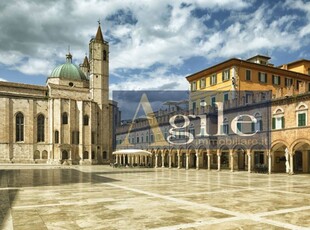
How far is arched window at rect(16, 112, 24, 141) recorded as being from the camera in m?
60.0

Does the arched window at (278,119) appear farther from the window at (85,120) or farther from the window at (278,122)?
the window at (85,120)

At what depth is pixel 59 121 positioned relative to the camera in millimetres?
61031

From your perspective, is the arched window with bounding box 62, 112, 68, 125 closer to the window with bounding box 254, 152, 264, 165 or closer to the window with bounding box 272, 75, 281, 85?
the window with bounding box 254, 152, 264, 165

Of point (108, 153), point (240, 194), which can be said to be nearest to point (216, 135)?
point (240, 194)

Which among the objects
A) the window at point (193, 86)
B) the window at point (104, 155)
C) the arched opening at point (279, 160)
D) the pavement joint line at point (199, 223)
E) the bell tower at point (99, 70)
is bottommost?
the window at point (104, 155)

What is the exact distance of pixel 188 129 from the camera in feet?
132

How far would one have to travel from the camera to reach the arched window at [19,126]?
59953 mm

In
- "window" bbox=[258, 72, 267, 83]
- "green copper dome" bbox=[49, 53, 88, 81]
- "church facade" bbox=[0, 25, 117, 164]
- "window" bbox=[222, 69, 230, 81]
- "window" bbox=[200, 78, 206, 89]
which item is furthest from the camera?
"green copper dome" bbox=[49, 53, 88, 81]

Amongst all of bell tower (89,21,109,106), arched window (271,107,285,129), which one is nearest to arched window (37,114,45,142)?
bell tower (89,21,109,106)

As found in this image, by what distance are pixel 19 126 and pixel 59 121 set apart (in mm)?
7831

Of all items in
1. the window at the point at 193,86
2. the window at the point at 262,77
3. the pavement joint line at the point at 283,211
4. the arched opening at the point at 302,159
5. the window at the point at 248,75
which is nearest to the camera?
the pavement joint line at the point at 283,211

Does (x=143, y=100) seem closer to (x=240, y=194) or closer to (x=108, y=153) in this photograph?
(x=108, y=153)

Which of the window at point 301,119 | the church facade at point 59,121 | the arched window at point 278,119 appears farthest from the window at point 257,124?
the church facade at point 59,121

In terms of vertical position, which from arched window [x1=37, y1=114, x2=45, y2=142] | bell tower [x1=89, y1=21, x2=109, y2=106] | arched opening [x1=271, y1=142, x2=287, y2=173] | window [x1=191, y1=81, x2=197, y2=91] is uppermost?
bell tower [x1=89, y1=21, x2=109, y2=106]
